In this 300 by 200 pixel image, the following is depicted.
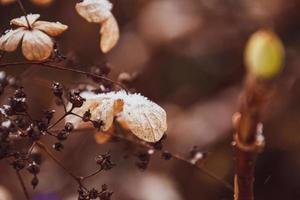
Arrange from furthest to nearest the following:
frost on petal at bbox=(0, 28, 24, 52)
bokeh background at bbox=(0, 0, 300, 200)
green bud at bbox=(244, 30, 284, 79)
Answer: bokeh background at bbox=(0, 0, 300, 200) → frost on petal at bbox=(0, 28, 24, 52) → green bud at bbox=(244, 30, 284, 79)

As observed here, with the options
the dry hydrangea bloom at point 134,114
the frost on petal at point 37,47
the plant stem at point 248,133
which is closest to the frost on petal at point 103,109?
the dry hydrangea bloom at point 134,114

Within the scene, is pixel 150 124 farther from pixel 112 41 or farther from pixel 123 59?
pixel 123 59

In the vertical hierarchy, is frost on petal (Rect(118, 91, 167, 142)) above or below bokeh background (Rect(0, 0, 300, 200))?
above

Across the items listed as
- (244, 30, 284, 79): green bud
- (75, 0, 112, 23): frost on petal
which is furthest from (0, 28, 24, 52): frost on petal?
(244, 30, 284, 79): green bud

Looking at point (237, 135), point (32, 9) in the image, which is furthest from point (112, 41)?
point (32, 9)

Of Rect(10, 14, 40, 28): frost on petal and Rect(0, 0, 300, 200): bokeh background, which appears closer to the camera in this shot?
Rect(10, 14, 40, 28): frost on petal

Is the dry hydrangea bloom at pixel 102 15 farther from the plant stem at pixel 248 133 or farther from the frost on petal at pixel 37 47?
the plant stem at pixel 248 133

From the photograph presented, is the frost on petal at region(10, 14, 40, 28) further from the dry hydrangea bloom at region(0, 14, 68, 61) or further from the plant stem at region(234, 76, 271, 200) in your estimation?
the plant stem at region(234, 76, 271, 200)

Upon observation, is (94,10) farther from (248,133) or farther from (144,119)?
(248,133)
